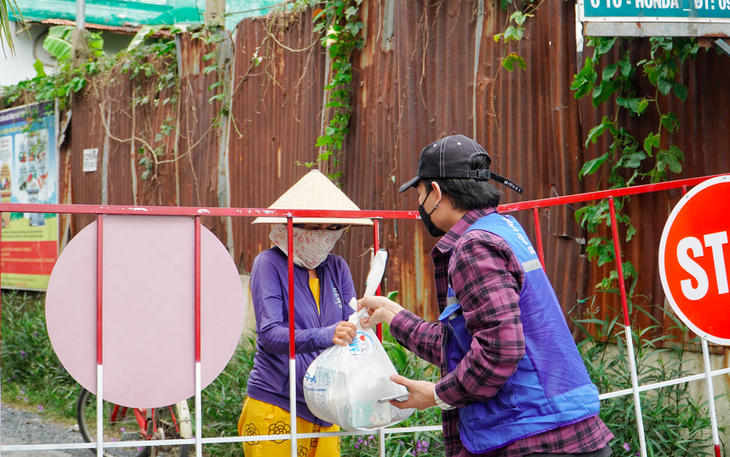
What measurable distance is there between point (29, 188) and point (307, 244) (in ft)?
33.5

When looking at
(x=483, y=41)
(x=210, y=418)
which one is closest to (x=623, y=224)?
(x=483, y=41)

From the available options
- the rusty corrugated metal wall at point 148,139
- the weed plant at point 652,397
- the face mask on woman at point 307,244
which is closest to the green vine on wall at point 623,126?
the weed plant at point 652,397

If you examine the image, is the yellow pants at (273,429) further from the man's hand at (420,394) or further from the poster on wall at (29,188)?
the poster on wall at (29,188)

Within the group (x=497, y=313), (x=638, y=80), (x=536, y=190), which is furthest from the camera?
(x=536, y=190)

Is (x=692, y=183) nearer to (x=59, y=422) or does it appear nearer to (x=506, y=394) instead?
(x=506, y=394)

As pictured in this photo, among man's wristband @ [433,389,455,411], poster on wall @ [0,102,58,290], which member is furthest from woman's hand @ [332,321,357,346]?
poster on wall @ [0,102,58,290]

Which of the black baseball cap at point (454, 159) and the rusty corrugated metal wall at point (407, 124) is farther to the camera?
the rusty corrugated metal wall at point (407, 124)

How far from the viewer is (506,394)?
193 centimetres

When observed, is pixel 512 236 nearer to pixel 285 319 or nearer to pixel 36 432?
pixel 285 319

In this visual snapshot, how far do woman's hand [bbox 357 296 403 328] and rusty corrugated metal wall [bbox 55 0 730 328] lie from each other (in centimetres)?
224

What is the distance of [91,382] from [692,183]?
8.78ft

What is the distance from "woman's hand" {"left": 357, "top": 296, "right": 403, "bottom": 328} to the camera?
2.31 m

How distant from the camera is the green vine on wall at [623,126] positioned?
144 inches

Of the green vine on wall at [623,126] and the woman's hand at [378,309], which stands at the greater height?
the green vine on wall at [623,126]
